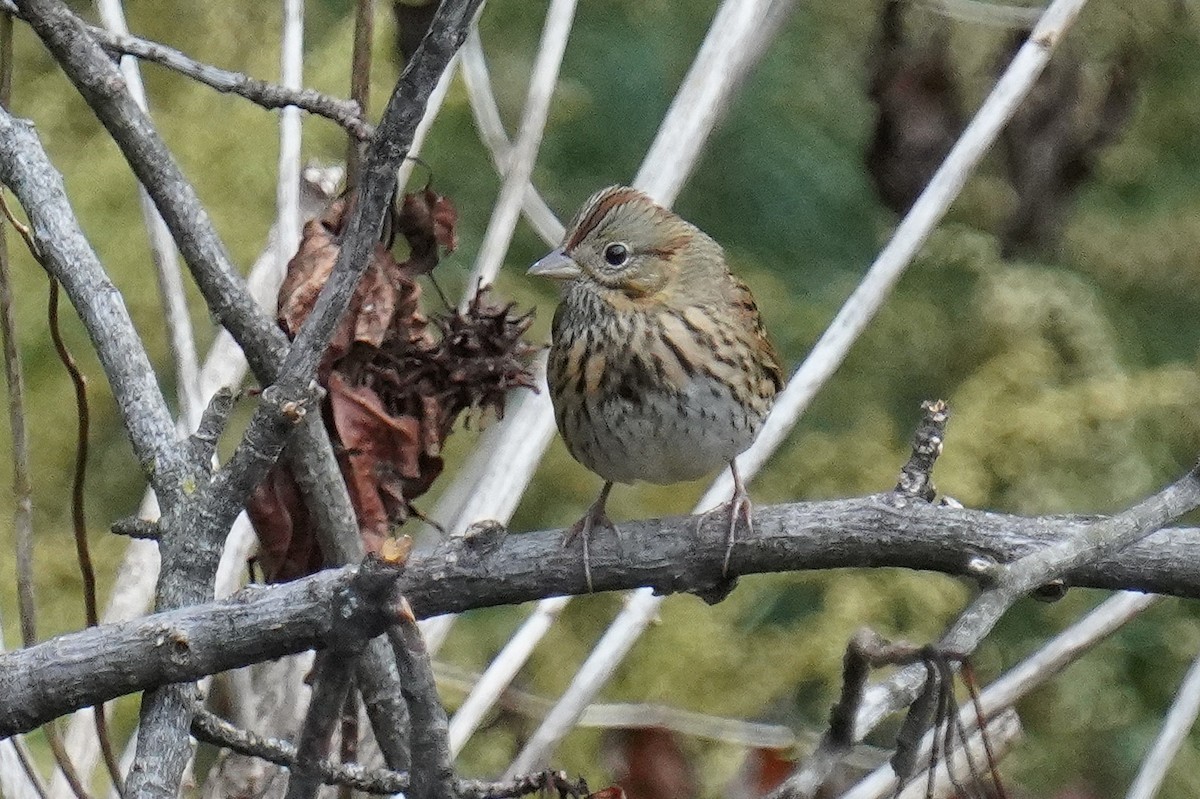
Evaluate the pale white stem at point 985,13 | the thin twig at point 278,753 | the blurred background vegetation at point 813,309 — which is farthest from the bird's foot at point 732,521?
the pale white stem at point 985,13

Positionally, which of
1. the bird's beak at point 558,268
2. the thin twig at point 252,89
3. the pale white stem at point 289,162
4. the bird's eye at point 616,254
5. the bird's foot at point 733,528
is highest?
the pale white stem at point 289,162

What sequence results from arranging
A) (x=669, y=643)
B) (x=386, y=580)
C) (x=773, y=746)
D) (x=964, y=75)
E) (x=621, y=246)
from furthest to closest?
(x=964, y=75) → (x=669, y=643) → (x=773, y=746) → (x=621, y=246) → (x=386, y=580)

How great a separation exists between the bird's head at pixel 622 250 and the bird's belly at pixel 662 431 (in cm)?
20

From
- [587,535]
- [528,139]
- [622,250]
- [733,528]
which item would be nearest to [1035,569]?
[733,528]

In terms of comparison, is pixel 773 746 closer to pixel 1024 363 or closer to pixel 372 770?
pixel 1024 363

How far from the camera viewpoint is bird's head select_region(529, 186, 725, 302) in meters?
2.32

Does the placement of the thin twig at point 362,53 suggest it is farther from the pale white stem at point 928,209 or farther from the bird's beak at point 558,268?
the pale white stem at point 928,209

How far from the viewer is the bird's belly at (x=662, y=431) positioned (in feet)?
7.14

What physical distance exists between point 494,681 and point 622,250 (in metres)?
0.62

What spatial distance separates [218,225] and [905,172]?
1396mm

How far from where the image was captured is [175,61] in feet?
5.95

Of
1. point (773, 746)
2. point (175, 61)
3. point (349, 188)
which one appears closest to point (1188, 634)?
point (773, 746)

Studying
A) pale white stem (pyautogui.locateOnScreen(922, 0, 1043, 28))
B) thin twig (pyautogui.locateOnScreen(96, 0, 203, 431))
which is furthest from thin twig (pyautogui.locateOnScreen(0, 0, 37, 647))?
pale white stem (pyautogui.locateOnScreen(922, 0, 1043, 28))

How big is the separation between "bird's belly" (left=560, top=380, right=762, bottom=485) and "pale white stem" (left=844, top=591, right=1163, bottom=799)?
0.45 metres
